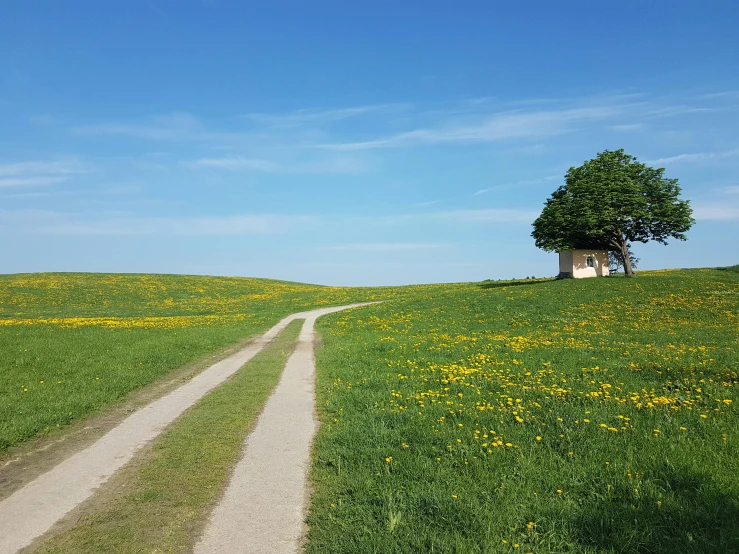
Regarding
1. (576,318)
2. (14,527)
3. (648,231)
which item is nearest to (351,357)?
(14,527)

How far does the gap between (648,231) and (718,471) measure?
49.4m

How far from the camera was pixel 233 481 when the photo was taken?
690 centimetres

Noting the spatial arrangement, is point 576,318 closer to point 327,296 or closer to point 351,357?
point 351,357

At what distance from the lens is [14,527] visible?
5.77 m

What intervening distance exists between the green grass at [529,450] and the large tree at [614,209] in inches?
1259

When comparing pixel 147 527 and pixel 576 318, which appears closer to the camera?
pixel 147 527

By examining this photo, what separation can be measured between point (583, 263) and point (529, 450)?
50.3 meters

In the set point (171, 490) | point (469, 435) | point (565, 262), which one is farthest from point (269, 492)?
point (565, 262)

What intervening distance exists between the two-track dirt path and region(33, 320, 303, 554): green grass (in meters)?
0.27

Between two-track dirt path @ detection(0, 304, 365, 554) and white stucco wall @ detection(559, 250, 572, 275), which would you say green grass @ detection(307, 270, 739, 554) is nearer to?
two-track dirt path @ detection(0, 304, 365, 554)

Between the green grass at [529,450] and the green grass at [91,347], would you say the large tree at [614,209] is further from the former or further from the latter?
the green grass at [529,450]

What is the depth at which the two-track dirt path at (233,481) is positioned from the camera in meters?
5.45

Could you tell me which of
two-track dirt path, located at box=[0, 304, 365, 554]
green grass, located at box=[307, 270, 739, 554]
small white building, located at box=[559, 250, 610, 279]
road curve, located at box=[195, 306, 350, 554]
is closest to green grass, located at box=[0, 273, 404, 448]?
two-track dirt path, located at box=[0, 304, 365, 554]

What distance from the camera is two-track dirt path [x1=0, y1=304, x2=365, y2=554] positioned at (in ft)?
17.9
